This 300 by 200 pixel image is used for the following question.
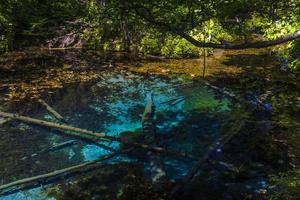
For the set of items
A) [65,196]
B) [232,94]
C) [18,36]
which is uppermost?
[18,36]

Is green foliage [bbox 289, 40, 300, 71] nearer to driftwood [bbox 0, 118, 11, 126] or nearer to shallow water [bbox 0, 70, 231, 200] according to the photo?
shallow water [bbox 0, 70, 231, 200]

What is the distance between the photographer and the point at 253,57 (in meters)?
21.7

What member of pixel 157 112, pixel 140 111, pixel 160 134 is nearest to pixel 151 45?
pixel 140 111

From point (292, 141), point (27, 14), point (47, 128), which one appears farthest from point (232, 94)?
point (27, 14)

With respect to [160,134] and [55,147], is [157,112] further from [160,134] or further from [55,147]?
[55,147]

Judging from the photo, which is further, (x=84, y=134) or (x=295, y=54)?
(x=295, y=54)

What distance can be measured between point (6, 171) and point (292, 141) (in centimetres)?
767

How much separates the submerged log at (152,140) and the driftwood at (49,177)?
117cm

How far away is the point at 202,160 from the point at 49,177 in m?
3.72

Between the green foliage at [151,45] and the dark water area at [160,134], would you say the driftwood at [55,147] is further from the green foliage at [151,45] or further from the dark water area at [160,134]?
the green foliage at [151,45]

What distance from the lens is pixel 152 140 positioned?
35.6 feet

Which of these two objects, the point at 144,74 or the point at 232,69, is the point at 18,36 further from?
the point at 232,69

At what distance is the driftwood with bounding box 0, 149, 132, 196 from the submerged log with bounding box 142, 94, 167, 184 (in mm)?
1170

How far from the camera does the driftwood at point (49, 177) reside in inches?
359
